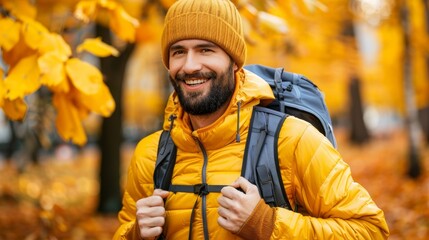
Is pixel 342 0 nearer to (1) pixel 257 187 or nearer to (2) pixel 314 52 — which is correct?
(2) pixel 314 52

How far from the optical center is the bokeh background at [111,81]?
10.9 ft

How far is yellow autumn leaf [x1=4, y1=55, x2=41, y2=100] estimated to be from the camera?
3065 mm

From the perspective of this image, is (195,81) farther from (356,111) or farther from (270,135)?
(356,111)

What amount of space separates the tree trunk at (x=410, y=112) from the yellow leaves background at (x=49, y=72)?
8.09 metres

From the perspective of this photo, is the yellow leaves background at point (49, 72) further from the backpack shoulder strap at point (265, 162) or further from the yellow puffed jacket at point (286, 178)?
the backpack shoulder strap at point (265, 162)

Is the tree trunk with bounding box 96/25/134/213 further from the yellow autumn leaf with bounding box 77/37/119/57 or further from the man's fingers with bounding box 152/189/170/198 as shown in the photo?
the man's fingers with bounding box 152/189/170/198

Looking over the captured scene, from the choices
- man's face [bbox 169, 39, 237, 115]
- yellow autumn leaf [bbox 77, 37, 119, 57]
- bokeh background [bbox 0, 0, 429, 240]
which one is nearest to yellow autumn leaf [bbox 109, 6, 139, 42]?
bokeh background [bbox 0, 0, 429, 240]

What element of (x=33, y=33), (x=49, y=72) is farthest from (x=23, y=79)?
(x=33, y=33)

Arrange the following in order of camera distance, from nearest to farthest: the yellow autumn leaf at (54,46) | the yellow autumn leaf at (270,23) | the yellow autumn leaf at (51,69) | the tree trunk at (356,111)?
the yellow autumn leaf at (51,69)
the yellow autumn leaf at (54,46)
the yellow autumn leaf at (270,23)
the tree trunk at (356,111)

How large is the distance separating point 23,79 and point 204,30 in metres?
1.30

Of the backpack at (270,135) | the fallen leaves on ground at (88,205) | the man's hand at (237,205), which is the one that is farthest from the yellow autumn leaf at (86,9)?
the fallen leaves on ground at (88,205)

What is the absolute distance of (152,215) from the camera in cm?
238

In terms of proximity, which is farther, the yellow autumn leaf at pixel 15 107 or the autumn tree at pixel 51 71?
the yellow autumn leaf at pixel 15 107

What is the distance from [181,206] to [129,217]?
473 mm
